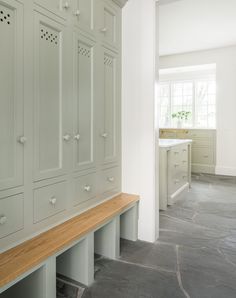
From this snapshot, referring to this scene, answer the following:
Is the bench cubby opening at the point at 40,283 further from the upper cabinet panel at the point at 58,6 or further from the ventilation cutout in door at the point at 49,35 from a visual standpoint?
the upper cabinet panel at the point at 58,6

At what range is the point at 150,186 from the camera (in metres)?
2.35

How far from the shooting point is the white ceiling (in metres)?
3.68

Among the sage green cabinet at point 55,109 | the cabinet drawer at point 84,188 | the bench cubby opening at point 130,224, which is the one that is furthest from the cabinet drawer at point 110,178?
the bench cubby opening at point 130,224

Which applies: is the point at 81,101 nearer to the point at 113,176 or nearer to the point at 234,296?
the point at 113,176

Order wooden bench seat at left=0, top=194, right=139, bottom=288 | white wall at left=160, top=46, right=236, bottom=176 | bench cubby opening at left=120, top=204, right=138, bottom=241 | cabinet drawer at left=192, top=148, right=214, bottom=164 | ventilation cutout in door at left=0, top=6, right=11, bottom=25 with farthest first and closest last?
cabinet drawer at left=192, top=148, right=214, bottom=164
white wall at left=160, top=46, right=236, bottom=176
bench cubby opening at left=120, top=204, right=138, bottom=241
ventilation cutout in door at left=0, top=6, right=11, bottom=25
wooden bench seat at left=0, top=194, right=139, bottom=288

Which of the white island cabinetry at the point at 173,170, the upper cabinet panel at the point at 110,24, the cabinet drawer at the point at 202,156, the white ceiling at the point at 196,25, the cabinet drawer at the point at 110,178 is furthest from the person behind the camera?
the cabinet drawer at the point at 202,156

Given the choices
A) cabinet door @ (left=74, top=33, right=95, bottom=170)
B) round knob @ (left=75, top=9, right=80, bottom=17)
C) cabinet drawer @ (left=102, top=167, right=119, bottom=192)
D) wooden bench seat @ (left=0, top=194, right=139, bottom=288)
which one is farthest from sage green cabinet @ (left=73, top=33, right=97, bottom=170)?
wooden bench seat @ (left=0, top=194, right=139, bottom=288)

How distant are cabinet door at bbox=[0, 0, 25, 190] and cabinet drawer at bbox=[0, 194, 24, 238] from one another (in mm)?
84

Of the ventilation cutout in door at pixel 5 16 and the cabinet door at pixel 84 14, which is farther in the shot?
the cabinet door at pixel 84 14

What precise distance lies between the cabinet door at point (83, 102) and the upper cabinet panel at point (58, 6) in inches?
6.1

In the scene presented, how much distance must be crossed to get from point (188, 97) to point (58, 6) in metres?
5.30

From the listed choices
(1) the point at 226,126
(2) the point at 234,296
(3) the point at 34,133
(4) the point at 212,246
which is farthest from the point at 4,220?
(1) the point at 226,126

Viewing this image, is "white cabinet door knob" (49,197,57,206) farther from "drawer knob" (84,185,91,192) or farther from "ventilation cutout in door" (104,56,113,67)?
"ventilation cutout in door" (104,56,113,67)

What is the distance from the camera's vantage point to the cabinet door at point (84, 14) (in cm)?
183
